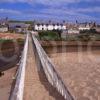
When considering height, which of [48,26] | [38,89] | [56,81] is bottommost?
[48,26]

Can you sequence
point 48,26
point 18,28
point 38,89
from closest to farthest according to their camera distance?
point 38,89, point 18,28, point 48,26

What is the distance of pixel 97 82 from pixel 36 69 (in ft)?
10.2

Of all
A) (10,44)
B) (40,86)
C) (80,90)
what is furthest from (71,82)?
(10,44)

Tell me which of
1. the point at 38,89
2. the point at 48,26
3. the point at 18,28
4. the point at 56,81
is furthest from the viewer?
the point at 48,26

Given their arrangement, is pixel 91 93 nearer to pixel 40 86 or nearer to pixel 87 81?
pixel 40 86

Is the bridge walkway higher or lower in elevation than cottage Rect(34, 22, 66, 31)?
higher

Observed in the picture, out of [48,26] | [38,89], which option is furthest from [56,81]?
[48,26]

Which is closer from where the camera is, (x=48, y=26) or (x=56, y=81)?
(x=56, y=81)

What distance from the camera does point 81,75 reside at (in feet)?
55.7

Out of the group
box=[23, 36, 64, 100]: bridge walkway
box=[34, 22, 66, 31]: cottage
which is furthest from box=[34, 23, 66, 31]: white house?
box=[23, 36, 64, 100]: bridge walkway

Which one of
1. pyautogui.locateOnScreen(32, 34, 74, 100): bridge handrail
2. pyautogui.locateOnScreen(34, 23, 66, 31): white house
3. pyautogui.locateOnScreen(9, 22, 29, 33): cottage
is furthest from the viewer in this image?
pyautogui.locateOnScreen(34, 23, 66, 31): white house

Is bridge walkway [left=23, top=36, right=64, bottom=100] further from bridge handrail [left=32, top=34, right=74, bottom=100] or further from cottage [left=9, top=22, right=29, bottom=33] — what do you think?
cottage [left=9, top=22, right=29, bottom=33]

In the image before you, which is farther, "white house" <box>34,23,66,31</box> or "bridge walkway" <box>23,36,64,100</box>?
"white house" <box>34,23,66,31</box>

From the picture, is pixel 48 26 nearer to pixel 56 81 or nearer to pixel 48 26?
pixel 48 26
